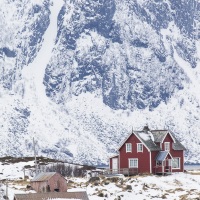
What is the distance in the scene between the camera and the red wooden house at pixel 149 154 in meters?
140

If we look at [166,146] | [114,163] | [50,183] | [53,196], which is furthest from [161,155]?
[53,196]

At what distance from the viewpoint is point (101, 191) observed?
390ft

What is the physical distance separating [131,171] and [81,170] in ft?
57.5

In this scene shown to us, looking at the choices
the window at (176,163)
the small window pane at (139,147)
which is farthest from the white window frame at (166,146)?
the small window pane at (139,147)

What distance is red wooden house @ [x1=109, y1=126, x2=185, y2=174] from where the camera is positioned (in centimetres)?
13988

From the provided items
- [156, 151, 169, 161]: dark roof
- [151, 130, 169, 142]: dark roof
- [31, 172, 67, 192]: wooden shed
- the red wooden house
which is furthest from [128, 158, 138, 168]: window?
[31, 172, 67, 192]: wooden shed

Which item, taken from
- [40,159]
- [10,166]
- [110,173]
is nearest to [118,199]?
[110,173]

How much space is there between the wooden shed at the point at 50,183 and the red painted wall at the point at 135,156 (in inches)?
914

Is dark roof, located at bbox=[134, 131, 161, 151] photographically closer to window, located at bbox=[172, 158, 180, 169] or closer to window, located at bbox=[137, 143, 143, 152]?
window, located at bbox=[137, 143, 143, 152]

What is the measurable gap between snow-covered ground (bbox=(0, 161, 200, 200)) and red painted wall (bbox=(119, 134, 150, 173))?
A: 18.9 ft

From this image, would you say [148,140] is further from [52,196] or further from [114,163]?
[52,196]

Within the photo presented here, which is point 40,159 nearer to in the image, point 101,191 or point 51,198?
point 101,191

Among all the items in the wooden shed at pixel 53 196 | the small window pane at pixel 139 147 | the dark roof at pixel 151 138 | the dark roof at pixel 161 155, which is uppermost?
the dark roof at pixel 151 138

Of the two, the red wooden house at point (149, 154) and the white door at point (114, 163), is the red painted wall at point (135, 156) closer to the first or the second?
the red wooden house at point (149, 154)
